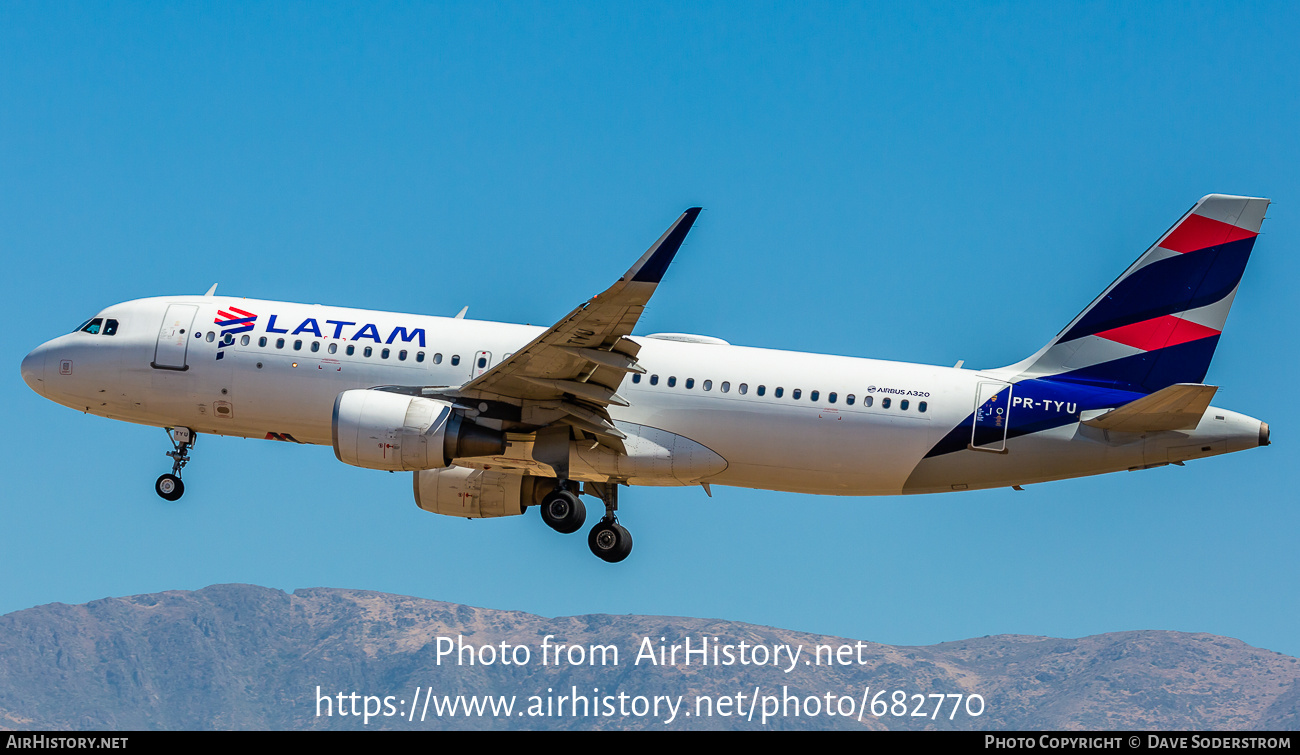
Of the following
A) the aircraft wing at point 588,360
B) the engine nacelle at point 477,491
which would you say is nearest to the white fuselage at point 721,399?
the aircraft wing at point 588,360

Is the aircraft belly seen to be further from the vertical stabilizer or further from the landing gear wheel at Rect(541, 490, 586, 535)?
the vertical stabilizer

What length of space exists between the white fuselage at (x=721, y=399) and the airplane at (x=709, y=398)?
1.8 inches

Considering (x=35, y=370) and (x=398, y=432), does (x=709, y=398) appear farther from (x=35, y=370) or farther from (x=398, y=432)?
(x=35, y=370)

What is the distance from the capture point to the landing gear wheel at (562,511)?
3098 centimetres

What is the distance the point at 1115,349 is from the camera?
31.8 meters

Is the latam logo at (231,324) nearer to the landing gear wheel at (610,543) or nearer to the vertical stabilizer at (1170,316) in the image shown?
the landing gear wheel at (610,543)

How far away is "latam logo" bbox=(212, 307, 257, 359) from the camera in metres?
32.1

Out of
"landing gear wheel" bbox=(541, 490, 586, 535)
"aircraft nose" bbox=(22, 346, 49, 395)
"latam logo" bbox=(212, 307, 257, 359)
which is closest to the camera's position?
"landing gear wheel" bbox=(541, 490, 586, 535)

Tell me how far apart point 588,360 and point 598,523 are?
18.8 feet

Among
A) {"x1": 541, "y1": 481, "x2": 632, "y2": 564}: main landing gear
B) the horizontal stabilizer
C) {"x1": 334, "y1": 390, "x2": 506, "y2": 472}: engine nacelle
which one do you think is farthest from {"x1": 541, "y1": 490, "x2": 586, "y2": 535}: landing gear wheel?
the horizontal stabilizer

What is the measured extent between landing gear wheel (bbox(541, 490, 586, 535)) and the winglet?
7.26 metres

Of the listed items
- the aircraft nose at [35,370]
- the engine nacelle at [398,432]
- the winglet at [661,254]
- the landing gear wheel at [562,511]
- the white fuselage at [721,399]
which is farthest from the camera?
the aircraft nose at [35,370]

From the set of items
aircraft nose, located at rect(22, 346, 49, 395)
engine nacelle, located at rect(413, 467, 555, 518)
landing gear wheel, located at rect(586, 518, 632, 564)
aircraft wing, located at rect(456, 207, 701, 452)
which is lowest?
landing gear wheel, located at rect(586, 518, 632, 564)
